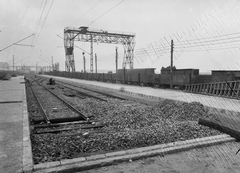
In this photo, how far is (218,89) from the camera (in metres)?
13.7

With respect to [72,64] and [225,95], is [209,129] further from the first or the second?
[72,64]

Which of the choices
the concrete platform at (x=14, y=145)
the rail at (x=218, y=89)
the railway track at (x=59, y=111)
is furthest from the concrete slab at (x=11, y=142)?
the rail at (x=218, y=89)

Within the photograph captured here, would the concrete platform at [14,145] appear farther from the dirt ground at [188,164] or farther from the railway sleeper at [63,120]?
the dirt ground at [188,164]

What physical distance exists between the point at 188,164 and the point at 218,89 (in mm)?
11128

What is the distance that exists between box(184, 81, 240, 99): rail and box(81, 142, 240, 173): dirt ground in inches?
312

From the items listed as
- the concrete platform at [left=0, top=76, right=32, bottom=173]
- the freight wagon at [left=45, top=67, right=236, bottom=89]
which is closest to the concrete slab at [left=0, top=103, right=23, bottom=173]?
the concrete platform at [left=0, top=76, right=32, bottom=173]

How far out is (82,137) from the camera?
18.2 feet

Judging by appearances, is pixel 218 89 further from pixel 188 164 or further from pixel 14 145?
pixel 14 145

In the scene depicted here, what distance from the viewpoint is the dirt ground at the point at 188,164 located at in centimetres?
372

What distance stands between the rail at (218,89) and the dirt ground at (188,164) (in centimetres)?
791

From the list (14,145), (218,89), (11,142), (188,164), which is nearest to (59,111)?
(11,142)

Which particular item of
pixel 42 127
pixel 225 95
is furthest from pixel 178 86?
pixel 42 127

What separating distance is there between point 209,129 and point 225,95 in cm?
779

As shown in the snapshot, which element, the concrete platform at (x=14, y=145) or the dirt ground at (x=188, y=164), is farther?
the dirt ground at (x=188, y=164)
